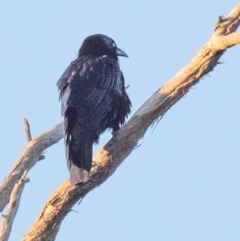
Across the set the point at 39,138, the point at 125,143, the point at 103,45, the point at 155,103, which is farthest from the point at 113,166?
the point at 103,45

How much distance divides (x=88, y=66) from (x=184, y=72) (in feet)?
4.50

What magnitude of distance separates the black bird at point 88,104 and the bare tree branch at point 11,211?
→ 0.47m

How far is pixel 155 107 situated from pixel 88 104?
2.32 ft

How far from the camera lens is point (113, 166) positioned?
14.3 ft

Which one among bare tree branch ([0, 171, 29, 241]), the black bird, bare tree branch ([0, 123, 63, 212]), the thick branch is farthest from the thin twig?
the thick branch

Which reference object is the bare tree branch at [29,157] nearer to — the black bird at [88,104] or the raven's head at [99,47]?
the black bird at [88,104]

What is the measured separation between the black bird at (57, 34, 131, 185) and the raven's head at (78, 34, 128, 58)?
88 mm

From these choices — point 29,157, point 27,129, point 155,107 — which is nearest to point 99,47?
point 29,157

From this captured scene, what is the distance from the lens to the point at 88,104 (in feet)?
16.5

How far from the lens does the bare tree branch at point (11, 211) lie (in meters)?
4.57

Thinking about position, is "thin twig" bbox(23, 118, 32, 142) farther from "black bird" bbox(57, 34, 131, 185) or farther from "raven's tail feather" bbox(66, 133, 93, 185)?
"raven's tail feather" bbox(66, 133, 93, 185)

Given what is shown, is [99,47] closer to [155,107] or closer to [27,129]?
[27,129]

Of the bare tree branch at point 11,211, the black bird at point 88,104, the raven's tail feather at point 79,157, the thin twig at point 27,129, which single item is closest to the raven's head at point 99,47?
the black bird at point 88,104

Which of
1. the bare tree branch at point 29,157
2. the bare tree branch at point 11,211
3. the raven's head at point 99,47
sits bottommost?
the bare tree branch at point 11,211
